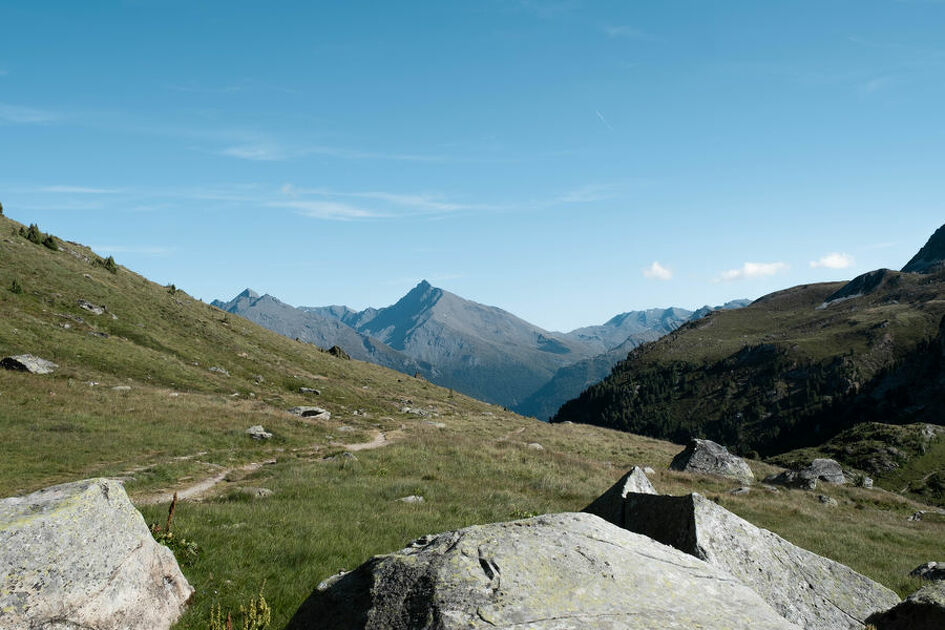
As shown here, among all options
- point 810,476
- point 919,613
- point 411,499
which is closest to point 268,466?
point 411,499

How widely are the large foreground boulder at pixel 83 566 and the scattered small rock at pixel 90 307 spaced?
65.3 m

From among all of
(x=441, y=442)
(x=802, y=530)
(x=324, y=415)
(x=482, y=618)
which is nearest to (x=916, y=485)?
(x=802, y=530)

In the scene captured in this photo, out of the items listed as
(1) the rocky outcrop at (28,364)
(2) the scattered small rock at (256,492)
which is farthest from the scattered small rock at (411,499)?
(1) the rocky outcrop at (28,364)

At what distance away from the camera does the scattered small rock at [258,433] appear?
35906 mm

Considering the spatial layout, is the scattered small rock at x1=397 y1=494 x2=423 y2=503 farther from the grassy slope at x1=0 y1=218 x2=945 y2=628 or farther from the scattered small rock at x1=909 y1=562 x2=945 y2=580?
the scattered small rock at x1=909 y1=562 x2=945 y2=580

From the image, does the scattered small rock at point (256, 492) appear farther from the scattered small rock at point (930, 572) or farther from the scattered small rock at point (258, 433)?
the scattered small rock at point (930, 572)

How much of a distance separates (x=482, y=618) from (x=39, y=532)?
7.02m

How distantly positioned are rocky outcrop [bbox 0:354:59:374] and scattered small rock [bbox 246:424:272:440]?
19216 millimetres

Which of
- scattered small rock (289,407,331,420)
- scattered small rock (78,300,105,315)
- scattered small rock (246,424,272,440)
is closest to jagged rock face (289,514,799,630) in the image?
scattered small rock (246,424,272,440)

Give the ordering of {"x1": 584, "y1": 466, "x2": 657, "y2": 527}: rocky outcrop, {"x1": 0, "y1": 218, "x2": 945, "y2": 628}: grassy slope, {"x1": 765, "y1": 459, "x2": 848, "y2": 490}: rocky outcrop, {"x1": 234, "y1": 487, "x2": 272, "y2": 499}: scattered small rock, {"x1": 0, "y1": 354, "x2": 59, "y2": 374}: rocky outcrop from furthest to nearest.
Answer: {"x1": 765, "y1": 459, "x2": 848, "y2": 490}: rocky outcrop, {"x1": 0, "y1": 354, "x2": 59, "y2": 374}: rocky outcrop, {"x1": 234, "y1": 487, "x2": 272, "y2": 499}: scattered small rock, {"x1": 584, "y1": 466, "x2": 657, "y2": 527}: rocky outcrop, {"x1": 0, "y1": 218, "x2": 945, "y2": 628}: grassy slope

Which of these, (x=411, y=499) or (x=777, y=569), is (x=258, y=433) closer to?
(x=411, y=499)

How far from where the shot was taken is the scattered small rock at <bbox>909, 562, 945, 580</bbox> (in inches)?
619

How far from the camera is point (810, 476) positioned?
139 ft

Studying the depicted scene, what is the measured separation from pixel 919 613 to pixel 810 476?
40646mm
